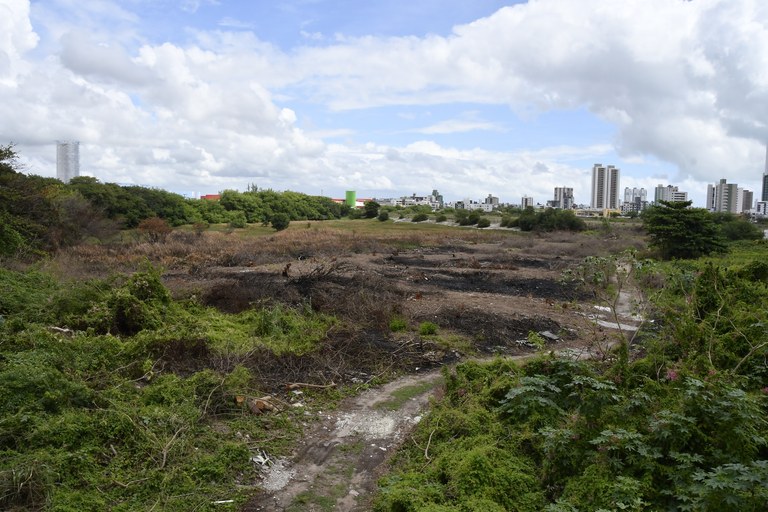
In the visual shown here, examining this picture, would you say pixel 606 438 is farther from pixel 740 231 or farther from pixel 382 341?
pixel 740 231

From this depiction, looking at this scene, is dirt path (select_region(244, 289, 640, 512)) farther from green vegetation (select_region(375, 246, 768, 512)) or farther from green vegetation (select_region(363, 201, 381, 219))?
green vegetation (select_region(363, 201, 381, 219))

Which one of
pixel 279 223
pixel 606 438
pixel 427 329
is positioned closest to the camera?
pixel 606 438

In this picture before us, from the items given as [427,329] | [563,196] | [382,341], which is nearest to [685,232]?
[427,329]

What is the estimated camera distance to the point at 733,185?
3187 inches

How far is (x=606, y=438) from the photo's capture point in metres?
4.41

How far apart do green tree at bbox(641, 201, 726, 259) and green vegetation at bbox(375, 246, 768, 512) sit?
19.4 m

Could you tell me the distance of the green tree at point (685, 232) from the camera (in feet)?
79.4

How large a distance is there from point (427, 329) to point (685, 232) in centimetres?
1891

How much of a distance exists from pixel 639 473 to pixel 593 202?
107498 mm

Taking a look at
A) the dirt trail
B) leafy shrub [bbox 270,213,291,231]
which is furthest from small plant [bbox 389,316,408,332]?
leafy shrub [bbox 270,213,291,231]

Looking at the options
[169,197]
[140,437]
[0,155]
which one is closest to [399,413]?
[140,437]

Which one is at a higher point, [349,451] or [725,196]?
[725,196]

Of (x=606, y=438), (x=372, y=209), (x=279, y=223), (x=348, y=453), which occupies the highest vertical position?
(x=372, y=209)

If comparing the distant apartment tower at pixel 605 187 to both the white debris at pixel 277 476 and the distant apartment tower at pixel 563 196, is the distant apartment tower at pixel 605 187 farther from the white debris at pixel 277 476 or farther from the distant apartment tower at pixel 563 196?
the white debris at pixel 277 476
